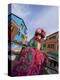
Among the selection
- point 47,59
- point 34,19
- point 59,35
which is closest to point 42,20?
point 34,19

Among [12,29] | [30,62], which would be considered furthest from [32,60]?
[12,29]

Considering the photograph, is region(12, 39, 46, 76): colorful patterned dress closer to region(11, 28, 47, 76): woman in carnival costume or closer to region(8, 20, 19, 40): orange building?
region(11, 28, 47, 76): woman in carnival costume

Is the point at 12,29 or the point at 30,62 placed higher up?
the point at 12,29

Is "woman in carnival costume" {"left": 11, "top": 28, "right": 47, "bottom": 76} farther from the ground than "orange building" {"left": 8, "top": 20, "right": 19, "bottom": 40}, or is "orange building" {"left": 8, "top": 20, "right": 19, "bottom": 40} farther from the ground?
"orange building" {"left": 8, "top": 20, "right": 19, "bottom": 40}

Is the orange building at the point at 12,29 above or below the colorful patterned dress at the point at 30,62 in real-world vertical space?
above

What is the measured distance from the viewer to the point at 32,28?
4.99 ft

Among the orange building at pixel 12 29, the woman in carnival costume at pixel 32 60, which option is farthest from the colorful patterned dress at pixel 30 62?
the orange building at pixel 12 29

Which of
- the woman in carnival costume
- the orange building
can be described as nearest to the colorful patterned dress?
the woman in carnival costume

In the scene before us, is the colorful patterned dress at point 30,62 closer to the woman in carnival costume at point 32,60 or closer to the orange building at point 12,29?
the woman in carnival costume at point 32,60

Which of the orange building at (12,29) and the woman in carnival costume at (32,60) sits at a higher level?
the orange building at (12,29)

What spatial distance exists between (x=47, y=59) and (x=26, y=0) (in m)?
0.42

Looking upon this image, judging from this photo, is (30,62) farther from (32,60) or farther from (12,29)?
(12,29)

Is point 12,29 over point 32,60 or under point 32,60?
over
